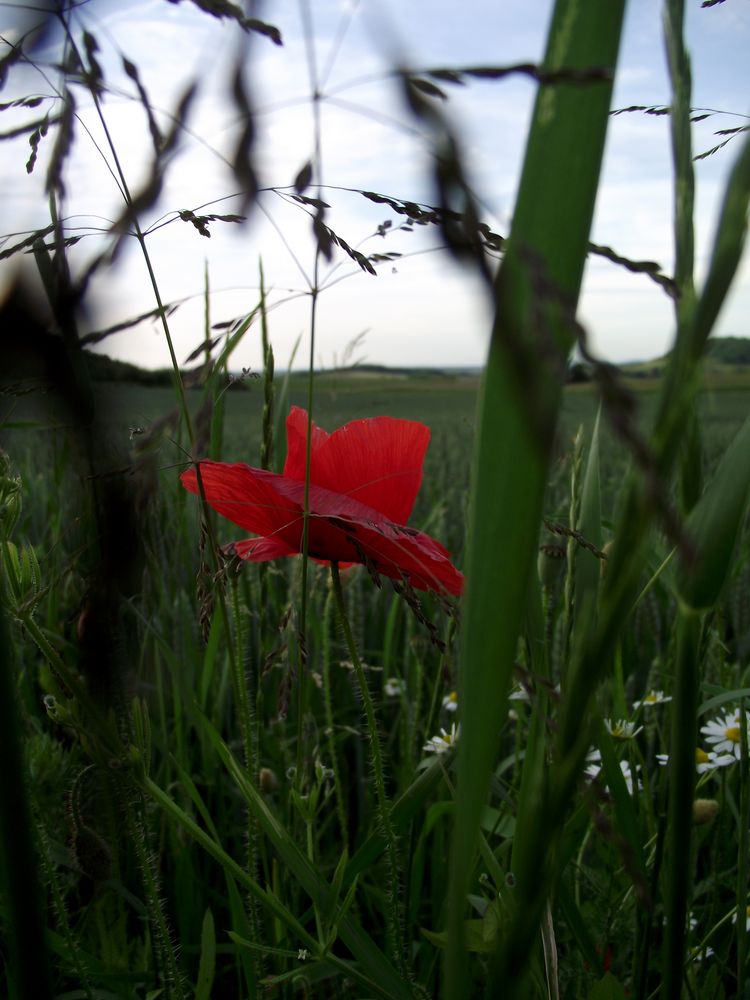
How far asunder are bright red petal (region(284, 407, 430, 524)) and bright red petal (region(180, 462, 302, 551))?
4 cm

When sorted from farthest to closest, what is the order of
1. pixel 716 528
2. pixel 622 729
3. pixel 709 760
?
pixel 709 760
pixel 622 729
pixel 716 528

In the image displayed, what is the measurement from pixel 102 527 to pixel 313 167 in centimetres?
21

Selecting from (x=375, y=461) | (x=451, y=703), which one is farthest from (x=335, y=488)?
(x=451, y=703)

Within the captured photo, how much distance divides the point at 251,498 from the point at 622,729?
1.62ft

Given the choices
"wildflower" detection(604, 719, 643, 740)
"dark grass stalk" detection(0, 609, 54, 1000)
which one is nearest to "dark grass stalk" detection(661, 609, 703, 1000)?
"dark grass stalk" detection(0, 609, 54, 1000)

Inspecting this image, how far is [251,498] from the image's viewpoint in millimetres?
593

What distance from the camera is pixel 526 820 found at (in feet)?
0.80

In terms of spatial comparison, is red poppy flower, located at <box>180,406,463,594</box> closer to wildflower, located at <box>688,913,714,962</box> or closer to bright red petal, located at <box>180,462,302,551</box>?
bright red petal, located at <box>180,462,302,551</box>

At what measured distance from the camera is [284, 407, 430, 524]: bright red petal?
2.01 ft

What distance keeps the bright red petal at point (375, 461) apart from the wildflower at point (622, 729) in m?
0.32

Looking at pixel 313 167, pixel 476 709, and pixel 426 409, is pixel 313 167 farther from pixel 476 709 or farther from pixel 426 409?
pixel 426 409

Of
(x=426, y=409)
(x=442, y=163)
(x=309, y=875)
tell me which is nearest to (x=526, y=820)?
(x=442, y=163)

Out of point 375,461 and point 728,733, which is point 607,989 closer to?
point 375,461

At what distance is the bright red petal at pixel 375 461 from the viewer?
613 mm
